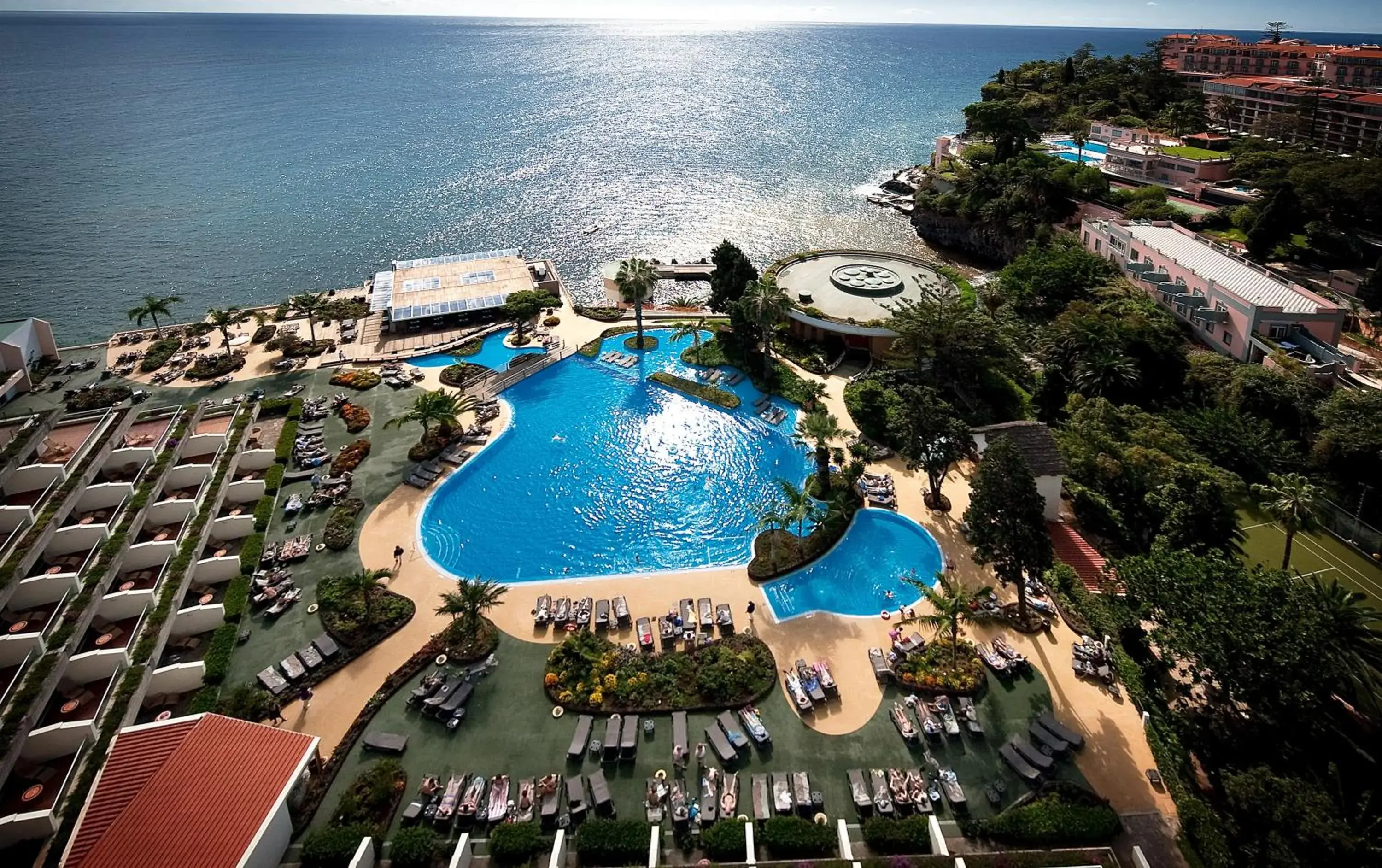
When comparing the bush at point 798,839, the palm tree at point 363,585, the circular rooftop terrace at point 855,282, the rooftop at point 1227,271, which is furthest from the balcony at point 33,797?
the rooftop at point 1227,271

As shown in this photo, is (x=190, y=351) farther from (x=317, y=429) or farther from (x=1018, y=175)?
(x=1018, y=175)

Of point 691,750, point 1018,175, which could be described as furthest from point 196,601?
point 1018,175

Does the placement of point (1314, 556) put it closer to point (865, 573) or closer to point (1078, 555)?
point (1078, 555)

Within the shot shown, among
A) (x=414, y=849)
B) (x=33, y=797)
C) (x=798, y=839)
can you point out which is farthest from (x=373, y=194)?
(x=798, y=839)

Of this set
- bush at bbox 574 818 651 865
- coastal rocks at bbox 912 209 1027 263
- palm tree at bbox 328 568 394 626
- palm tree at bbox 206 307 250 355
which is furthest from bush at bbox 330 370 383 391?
coastal rocks at bbox 912 209 1027 263

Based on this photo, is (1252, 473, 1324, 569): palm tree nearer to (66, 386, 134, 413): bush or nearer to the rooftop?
the rooftop
